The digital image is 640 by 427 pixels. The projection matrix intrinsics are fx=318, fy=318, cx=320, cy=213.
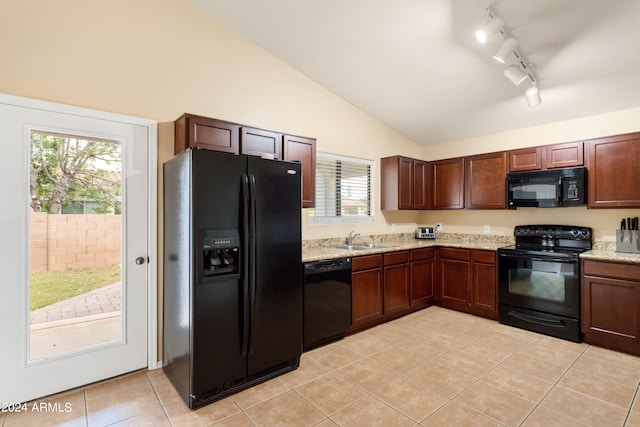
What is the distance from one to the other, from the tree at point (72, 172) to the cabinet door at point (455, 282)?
380 centimetres

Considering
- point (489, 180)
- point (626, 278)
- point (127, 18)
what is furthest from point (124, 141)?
point (626, 278)

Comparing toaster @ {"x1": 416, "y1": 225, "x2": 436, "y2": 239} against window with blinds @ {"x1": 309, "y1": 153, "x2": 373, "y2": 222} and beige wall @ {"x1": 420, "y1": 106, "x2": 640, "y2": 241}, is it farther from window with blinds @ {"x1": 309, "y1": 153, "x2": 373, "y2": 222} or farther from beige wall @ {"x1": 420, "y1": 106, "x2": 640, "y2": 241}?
window with blinds @ {"x1": 309, "y1": 153, "x2": 373, "y2": 222}

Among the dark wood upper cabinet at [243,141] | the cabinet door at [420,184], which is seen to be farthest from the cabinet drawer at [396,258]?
the dark wood upper cabinet at [243,141]

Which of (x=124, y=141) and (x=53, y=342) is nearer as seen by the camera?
(x=53, y=342)

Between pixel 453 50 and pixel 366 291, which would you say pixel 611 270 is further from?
pixel 453 50

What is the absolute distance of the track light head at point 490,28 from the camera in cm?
232

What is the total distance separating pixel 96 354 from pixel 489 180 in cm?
458

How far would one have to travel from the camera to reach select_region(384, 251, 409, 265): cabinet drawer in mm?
3722

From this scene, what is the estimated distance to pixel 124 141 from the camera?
257 cm

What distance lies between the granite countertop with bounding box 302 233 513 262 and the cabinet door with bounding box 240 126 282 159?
3.49ft

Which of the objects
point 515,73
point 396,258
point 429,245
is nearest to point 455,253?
point 429,245

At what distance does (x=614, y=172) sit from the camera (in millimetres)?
3250

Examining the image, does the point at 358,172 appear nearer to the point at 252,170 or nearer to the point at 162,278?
the point at 252,170

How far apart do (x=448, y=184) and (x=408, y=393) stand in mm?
3125
